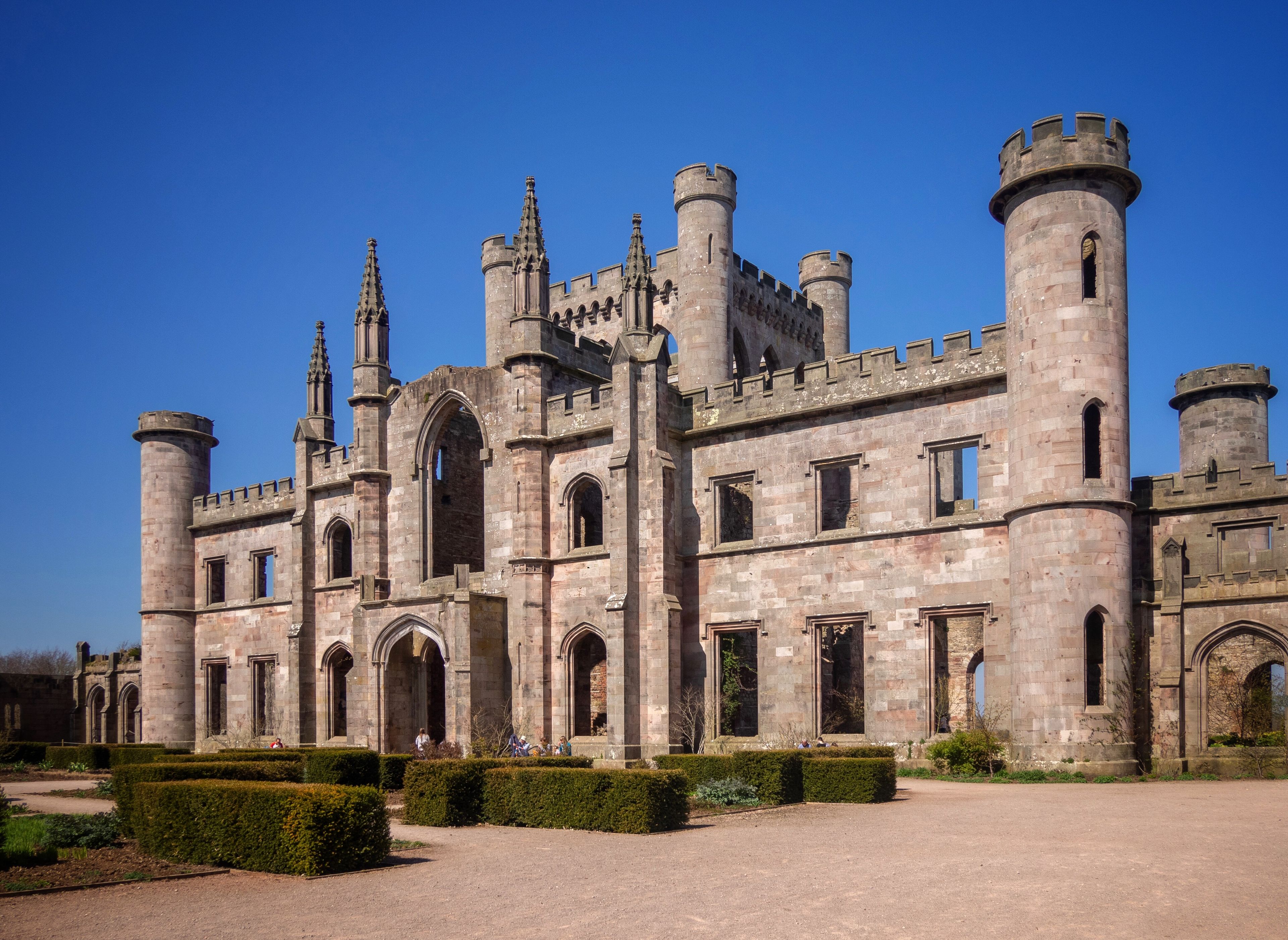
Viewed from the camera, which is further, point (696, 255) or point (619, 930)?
point (696, 255)

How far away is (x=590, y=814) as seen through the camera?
49.9 feet

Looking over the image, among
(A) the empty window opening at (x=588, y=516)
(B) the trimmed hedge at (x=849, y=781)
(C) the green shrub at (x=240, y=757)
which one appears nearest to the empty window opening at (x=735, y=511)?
(A) the empty window opening at (x=588, y=516)

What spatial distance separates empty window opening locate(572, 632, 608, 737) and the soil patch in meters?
15.6

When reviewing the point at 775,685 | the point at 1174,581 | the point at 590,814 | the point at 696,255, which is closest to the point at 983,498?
the point at 1174,581

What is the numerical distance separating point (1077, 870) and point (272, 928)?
762cm

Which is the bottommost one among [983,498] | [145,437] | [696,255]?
[983,498]

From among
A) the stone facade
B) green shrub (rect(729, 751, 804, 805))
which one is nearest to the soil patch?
green shrub (rect(729, 751, 804, 805))

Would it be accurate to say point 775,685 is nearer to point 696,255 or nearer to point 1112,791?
point 1112,791

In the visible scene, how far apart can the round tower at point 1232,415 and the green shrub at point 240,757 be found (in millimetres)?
25965

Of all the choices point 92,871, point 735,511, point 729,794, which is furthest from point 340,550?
point 92,871

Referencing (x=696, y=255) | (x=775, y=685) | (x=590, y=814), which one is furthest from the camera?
(x=696, y=255)

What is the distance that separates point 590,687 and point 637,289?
36.4ft

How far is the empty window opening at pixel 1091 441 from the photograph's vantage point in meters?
22.8

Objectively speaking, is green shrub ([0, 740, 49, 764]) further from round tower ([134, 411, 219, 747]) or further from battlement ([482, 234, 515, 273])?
battlement ([482, 234, 515, 273])
